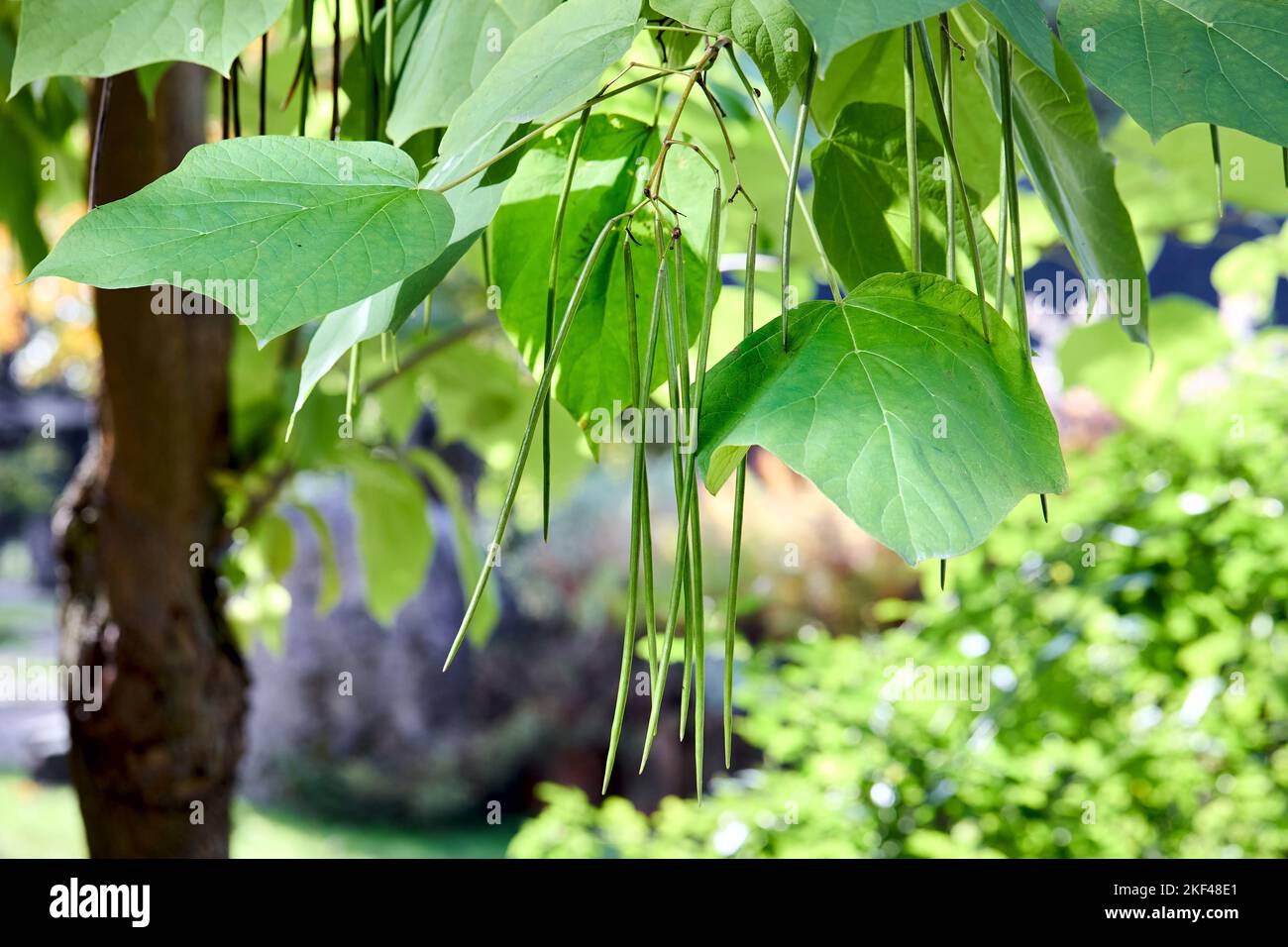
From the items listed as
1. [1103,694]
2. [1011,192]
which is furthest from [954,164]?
[1103,694]

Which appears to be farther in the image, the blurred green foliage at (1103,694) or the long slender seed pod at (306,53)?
the blurred green foliage at (1103,694)

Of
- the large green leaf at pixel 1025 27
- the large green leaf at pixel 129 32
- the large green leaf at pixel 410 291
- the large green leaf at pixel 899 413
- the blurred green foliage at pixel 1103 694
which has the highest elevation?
→ the large green leaf at pixel 129 32

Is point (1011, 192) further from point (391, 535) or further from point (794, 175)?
point (391, 535)

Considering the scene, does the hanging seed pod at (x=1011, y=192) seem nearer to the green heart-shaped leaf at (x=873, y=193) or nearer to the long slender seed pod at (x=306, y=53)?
the green heart-shaped leaf at (x=873, y=193)

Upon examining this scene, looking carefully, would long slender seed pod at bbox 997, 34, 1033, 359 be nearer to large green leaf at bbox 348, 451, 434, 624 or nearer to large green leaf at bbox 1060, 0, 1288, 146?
large green leaf at bbox 1060, 0, 1288, 146

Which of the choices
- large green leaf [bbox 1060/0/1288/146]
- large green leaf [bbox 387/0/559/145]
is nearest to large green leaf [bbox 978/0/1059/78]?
large green leaf [bbox 1060/0/1288/146]

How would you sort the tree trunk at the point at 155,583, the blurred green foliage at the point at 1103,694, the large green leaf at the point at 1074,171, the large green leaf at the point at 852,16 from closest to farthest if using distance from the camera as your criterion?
1. the large green leaf at the point at 852,16
2. the large green leaf at the point at 1074,171
3. the tree trunk at the point at 155,583
4. the blurred green foliage at the point at 1103,694

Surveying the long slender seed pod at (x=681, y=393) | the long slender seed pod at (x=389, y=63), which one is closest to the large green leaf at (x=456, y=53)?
the long slender seed pod at (x=389, y=63)
